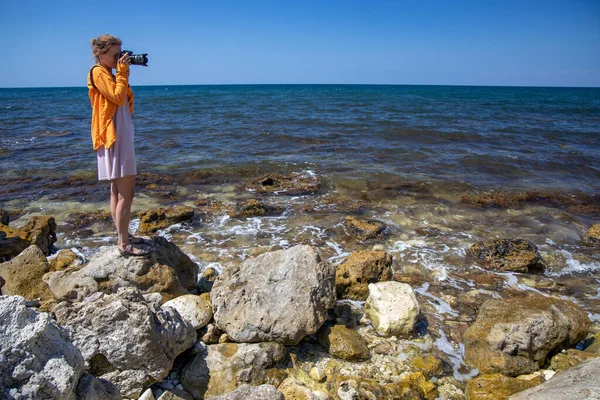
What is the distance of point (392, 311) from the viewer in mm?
4383

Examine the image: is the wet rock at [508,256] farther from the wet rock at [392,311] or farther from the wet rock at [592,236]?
the wet rock at [392,311]

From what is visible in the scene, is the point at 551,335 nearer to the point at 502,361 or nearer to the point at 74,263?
the point at 502,361

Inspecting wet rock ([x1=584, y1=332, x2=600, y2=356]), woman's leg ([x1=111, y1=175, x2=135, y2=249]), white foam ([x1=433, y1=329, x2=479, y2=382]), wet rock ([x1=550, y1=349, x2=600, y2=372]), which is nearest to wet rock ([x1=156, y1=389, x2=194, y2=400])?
woman's leg ([x1=111, y1=175, x2=135, y2=249])

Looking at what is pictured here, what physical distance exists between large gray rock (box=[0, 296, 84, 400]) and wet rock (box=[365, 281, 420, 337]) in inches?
122

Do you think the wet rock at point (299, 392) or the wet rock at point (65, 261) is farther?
the wet rock at point (65, 261)

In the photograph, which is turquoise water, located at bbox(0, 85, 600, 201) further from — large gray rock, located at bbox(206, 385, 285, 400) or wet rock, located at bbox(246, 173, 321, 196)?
large gray rock, located at bbox(206, 385, 285, 400)

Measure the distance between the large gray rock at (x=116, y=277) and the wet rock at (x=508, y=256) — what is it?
16.6 feet

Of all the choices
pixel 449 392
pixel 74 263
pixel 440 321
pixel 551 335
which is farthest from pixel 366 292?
pixel 74 263

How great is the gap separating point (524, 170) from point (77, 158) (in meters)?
16.2

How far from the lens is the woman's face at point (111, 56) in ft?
12.8

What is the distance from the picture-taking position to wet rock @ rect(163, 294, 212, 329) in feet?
13.3

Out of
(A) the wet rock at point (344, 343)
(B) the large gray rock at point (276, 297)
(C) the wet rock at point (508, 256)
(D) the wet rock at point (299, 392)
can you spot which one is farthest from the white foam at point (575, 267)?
(D) the wet rock at point (299, 392)

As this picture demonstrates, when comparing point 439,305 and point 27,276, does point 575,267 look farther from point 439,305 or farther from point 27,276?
point 27,276

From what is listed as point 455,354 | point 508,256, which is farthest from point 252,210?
point 455,354
